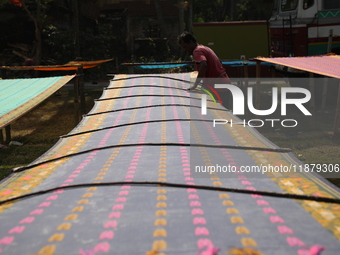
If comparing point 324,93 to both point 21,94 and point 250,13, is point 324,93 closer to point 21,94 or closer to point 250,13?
point 21,94

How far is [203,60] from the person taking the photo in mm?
5441

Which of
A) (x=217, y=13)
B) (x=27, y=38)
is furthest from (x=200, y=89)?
(x=217, y=13)

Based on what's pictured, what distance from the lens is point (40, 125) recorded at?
8945 millimetres

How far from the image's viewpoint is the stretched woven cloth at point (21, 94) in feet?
14.1

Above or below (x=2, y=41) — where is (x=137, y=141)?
below

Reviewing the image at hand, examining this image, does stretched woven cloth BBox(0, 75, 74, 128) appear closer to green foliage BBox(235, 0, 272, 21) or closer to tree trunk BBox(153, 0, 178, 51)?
tree trunk BBox(153, 0, 178, 51)

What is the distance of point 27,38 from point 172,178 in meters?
18.4

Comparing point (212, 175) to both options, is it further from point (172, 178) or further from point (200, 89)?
point (200, 89)

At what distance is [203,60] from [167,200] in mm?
3873

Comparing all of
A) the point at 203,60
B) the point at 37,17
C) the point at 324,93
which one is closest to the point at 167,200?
the point at 203,60

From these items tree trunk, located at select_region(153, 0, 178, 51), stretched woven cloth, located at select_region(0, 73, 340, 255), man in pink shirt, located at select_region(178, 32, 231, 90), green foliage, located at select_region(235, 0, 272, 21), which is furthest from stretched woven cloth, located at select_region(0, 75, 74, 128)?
green foliage, located at select_region(235, 0, 272, 21)

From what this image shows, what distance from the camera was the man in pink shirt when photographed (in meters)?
5.52

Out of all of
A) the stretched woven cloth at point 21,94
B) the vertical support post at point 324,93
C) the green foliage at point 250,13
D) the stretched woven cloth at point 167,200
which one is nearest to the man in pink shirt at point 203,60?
the stretched woven cloth at point 21,94

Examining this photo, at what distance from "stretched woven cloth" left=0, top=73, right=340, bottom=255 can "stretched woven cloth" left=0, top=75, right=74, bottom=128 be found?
55.5 inches
